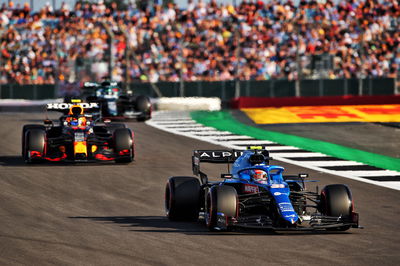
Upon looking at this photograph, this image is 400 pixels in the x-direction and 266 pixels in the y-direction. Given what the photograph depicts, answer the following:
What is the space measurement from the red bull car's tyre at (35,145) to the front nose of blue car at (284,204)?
29.5 feet

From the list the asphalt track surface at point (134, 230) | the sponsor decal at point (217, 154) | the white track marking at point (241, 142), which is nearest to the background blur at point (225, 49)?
the white track marking at point (241, 142)

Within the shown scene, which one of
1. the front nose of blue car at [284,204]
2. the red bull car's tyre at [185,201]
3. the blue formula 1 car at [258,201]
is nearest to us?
the front nose of blue car at [284,204]

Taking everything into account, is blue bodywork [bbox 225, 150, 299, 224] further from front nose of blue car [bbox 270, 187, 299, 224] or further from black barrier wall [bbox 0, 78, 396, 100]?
black barrier wall [bbox 0, 78, 396, 100]

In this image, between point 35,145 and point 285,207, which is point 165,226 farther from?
point 35,145

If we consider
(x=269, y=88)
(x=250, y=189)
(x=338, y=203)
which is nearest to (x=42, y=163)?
(x=250, y=189)

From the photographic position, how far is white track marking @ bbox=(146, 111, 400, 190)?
18.1 m

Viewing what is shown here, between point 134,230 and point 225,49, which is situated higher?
point 225,49

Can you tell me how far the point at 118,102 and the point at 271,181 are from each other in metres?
20.2

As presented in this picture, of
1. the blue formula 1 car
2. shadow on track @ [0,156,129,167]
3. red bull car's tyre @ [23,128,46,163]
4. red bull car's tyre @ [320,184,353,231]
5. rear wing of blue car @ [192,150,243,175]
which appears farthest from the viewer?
shadow on track @ [0,156,129,167]

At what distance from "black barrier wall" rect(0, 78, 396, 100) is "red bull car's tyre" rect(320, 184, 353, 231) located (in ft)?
96.1

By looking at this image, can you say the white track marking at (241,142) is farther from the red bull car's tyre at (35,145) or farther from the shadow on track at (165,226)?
the shadow on track at (165,226)

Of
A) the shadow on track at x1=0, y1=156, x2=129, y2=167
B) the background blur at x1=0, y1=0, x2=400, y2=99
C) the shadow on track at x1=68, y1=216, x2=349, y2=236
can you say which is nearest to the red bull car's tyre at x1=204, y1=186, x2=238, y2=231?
the shadow on track at x1=68, y1=216, x2=349, y2=236

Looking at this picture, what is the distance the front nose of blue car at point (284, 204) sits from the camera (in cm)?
1048

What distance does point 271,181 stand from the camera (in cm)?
1134
